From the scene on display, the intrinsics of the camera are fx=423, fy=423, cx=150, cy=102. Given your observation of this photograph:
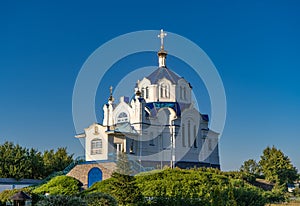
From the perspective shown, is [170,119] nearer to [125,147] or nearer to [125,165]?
[125,147]

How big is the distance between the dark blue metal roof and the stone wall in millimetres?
12880

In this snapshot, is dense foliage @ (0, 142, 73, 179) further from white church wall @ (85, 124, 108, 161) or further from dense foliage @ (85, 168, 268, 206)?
dense foliage @ (85, 168, 268, 206)

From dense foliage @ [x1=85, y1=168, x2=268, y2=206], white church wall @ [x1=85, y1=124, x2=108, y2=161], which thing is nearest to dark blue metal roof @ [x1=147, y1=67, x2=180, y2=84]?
white church wall @ [x1=85, y1=124, x2=108, y2=161]

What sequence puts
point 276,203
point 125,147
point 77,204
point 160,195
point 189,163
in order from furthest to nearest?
point 189,163 → point 125,147 → point 276,203 → point 160,195 → point 77,204

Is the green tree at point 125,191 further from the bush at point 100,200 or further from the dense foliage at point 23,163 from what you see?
the dense foliage at point 23,163

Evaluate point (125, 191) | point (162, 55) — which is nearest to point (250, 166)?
point (162, 55)

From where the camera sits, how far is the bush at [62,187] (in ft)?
78.9

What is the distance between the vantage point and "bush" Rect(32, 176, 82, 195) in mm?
24062

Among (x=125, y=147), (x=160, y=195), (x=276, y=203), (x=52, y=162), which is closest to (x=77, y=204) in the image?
(x=160, y=195)

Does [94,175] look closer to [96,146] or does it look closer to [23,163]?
[96,146]

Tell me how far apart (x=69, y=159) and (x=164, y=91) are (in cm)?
1042

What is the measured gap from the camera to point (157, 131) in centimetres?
3388

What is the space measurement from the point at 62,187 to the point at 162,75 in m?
16.0

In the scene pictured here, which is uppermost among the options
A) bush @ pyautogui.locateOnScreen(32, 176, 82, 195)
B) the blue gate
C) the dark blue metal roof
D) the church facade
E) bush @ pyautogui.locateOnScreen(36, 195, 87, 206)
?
the dark blue metal roof
